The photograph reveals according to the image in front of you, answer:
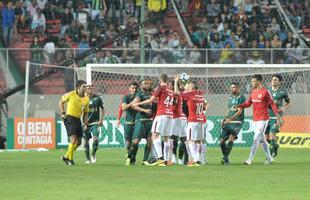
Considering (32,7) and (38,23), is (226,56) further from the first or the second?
(32,7)

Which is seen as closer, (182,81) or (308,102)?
(182,81)

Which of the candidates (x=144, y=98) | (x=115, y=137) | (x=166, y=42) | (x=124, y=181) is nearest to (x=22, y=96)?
(x=115, y=137)

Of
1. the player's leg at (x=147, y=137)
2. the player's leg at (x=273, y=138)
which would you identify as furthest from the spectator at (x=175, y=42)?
the player's leg at (x=147, y=137)

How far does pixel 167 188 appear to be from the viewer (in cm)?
1836

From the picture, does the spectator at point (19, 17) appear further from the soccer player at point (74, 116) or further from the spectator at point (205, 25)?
the soccer player at point (74, 116)

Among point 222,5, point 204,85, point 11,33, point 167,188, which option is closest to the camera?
point 167,188

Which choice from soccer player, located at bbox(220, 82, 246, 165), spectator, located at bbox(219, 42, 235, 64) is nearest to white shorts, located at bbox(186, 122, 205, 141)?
soccer player, located at bbox(220, 82, 246, 165)

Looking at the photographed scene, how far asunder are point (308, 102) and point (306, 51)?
6.45 ft

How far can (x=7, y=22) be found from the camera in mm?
44469

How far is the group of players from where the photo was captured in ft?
88.6

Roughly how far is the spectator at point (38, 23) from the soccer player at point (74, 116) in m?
17.3

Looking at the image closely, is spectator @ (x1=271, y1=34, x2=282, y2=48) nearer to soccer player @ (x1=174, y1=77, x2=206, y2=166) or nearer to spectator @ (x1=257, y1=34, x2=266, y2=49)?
spectator @ (x1=257, y1=34, x2=266, y2=49)

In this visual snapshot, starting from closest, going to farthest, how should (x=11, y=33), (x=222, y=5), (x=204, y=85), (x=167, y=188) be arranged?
(x=167, y=188), (x=204, y=85), (x=11, y=33), (x=222, y=5)

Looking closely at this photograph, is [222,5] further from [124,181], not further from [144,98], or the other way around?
[124,181]
